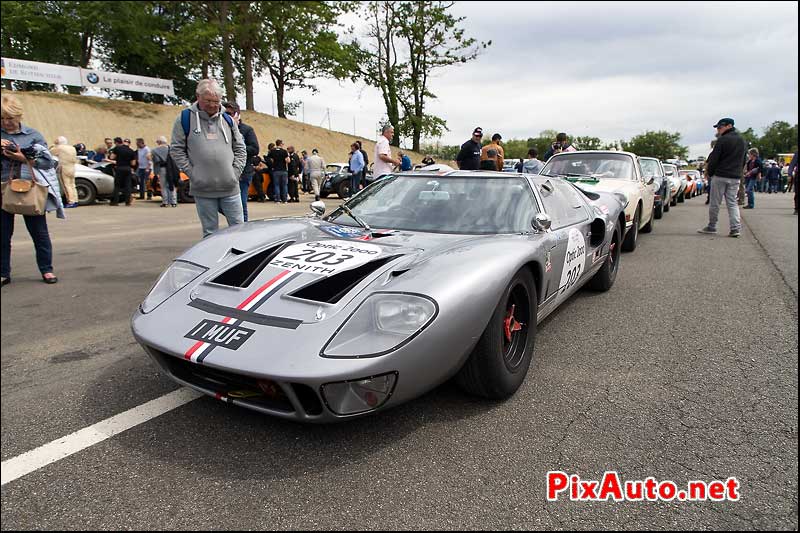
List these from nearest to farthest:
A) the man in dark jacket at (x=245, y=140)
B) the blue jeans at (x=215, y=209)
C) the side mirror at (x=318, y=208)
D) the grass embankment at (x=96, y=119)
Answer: the side mirror at (x=318, y=208) < the blue jeans at (x=215, y=209) < the man in dark jacket at (x=245, y=140) < the grass embankment at (x=96, y=119)

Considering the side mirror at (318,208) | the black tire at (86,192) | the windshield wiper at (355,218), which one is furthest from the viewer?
Result: the black tire at (86,192)

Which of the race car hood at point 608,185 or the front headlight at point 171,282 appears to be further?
the race car hood at point 608,185

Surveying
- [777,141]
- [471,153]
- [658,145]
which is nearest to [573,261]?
[471,153]

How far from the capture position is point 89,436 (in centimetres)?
198

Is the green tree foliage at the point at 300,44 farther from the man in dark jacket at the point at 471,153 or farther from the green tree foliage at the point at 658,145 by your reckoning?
the green tree foliage at the point at 658,145

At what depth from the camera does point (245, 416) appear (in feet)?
7.05

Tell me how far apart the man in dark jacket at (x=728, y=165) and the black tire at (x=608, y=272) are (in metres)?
4.05

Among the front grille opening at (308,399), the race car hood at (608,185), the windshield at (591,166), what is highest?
the windshield at (591,166)

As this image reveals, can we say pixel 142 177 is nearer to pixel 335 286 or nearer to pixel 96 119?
pixel 335 286

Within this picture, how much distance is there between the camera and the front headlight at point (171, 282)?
2346 mm

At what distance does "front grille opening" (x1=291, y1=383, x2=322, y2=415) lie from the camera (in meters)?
1.78

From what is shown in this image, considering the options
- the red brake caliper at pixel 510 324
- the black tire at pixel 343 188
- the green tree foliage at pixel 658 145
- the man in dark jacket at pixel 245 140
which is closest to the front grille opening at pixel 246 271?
the red brake caliper at pixel 510 324

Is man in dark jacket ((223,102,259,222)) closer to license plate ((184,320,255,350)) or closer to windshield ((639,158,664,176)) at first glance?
license plate ((184,320,255,350))

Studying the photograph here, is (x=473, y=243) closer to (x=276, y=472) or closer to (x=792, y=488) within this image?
(x=276, y=472)
